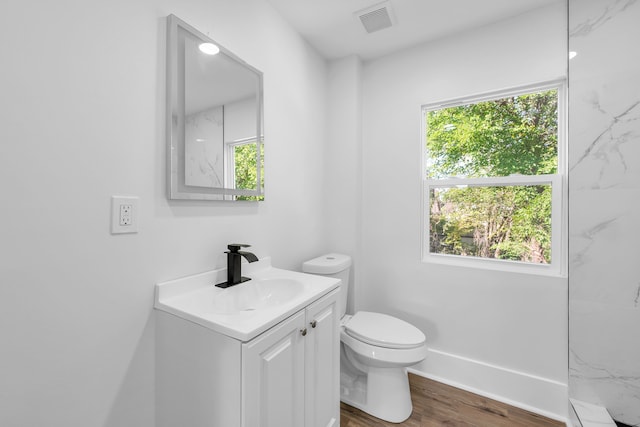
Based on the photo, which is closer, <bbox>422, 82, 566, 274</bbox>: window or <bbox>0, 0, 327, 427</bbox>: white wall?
<bbox>0, 0, 327, 427</bbox>: white wall

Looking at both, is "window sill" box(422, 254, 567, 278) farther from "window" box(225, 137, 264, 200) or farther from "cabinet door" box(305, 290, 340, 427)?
"window" box(225, 137, 264, 200)

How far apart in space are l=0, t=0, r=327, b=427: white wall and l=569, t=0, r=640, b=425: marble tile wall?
196 centimetres

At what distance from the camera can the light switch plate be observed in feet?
3.09

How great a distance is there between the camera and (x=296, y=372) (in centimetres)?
105

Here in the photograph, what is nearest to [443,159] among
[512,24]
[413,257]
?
[413,257]

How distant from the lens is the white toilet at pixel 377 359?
4.96 ft

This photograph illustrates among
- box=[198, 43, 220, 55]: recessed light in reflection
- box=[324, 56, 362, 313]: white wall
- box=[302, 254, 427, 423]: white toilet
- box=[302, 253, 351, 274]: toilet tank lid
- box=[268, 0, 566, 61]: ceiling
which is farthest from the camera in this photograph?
box=[324, 56, 362, 313]: white wall

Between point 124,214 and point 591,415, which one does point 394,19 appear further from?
point 591,415

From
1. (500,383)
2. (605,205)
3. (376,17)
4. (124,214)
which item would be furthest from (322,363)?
(376,17)

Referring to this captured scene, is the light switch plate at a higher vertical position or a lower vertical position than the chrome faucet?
higher

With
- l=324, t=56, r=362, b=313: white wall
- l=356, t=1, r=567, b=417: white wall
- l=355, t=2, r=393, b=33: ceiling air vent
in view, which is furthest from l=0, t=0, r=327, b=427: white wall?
l=356, t=1, r=567, b=417: white wall

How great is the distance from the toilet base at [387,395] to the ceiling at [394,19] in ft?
7.11

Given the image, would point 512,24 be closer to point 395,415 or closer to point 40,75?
point 40,75

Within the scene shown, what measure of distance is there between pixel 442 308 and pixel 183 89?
204 cm
